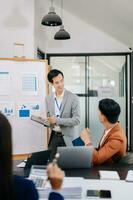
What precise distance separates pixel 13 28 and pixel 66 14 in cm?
231

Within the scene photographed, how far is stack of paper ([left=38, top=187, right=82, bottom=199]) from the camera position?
1977mm

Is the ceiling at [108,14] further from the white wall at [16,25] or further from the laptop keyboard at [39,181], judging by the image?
the laptop keyboard at [39,181]

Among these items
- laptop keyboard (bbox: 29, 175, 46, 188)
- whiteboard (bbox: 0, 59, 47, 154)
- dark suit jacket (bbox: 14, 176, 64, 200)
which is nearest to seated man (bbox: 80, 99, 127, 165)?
laptop keyboard (bbox: 29, 175, 46, 188)

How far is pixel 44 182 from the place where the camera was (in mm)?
2164

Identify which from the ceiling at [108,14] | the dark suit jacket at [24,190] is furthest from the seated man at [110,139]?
the ceiling at [108,14]

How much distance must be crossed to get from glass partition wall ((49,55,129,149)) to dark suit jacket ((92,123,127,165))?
463cm

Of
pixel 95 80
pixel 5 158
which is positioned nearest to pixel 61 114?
pixel 5 158

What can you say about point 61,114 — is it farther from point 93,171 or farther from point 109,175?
point 109,175

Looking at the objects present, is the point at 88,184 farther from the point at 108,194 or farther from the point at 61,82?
the point at 61,82

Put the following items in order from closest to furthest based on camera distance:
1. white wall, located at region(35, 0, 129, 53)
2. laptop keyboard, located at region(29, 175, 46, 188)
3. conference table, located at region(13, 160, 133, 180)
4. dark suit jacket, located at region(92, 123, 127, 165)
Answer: laptop keyboard, located at region(29, 175, 46, 188) → conference table, located at region(13, 160, 133, 180) → dark suit jacket, located at region(92, 123, 127, 165) → white wall, located at region(35, 0, 129, 53)

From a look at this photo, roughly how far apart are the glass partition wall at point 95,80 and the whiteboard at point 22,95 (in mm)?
2770

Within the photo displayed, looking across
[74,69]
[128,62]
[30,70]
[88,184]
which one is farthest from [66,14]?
[88,184]

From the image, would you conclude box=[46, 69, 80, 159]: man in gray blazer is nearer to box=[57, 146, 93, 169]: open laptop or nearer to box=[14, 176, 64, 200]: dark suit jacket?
box=[57, 146, 93, 169]: open laptop

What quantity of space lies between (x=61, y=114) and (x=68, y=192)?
1.73 m
